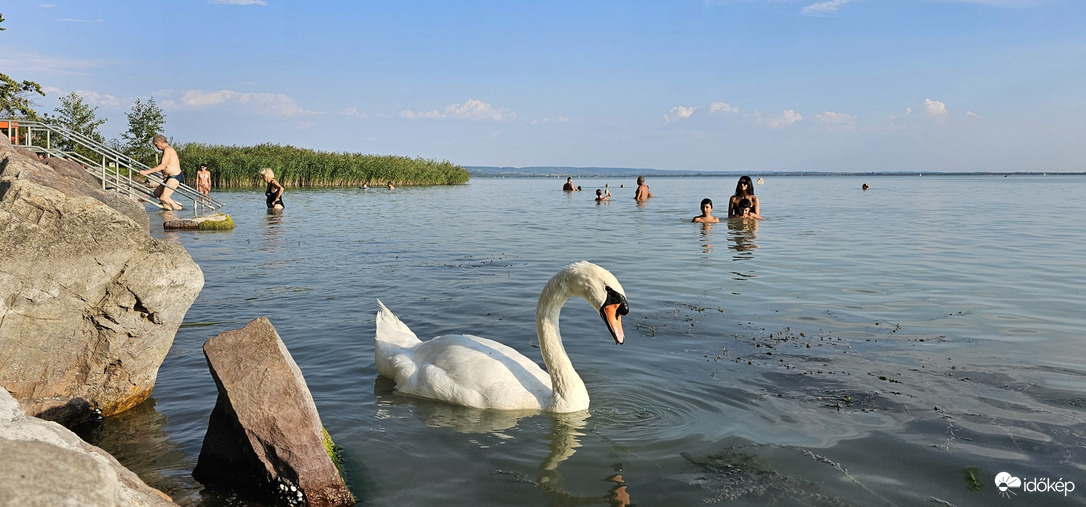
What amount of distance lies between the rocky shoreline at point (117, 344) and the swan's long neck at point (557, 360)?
1764 millimetres

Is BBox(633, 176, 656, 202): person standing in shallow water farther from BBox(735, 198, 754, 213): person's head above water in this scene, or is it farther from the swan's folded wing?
the swan's folded wing

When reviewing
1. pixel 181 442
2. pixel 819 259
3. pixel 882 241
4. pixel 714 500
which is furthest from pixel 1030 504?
pixel 882 241

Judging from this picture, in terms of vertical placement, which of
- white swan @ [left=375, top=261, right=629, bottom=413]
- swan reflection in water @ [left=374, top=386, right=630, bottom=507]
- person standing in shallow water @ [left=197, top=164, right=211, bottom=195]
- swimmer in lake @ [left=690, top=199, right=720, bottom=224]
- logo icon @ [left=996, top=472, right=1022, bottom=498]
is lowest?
swan reflection in water @ [left=374, top=386, right=630, bottom=507]

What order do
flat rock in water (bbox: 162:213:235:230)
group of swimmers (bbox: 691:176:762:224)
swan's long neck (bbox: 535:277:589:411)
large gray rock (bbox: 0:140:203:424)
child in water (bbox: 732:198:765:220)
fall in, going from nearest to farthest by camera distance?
large gray rock (bbox: 0:140:203:424) → swan's long neck (bbox: 535:277:589:411) → flat rock in water (bbox: 162:213:235:230) → group of swimmers (bbox: 691:176:762:224) → child in water (bbox: 732:198:765:220)

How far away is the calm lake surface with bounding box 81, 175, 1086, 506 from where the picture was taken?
4535 millimetres

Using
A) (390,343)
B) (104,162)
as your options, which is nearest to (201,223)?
(104,162)

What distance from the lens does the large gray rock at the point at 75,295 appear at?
4.68 m

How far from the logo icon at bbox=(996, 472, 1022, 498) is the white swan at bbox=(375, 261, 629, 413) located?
242 cm

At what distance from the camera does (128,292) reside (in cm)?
505

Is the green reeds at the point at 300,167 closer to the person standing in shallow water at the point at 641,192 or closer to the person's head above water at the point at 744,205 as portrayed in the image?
the person standing in shallow water at the point at 641,192

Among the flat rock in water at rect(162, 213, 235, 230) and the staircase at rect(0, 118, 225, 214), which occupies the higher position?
the staircase at rect(0, 118, 225, 214)

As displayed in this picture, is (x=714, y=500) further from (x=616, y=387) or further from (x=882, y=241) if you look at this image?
(x=882, y=241)

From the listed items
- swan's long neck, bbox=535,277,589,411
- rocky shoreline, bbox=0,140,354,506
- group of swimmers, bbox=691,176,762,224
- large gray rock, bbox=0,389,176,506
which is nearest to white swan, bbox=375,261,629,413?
swan's long neck, bbox=535,277,589,411

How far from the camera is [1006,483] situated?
4441 mm
